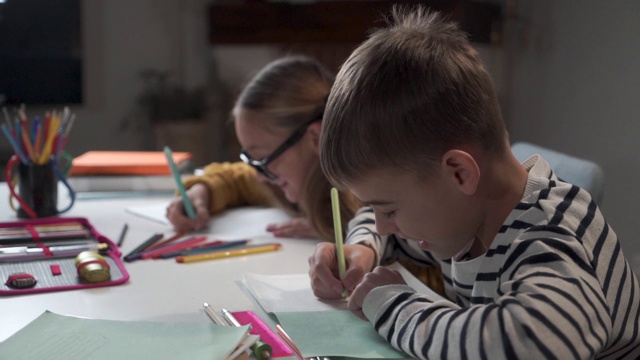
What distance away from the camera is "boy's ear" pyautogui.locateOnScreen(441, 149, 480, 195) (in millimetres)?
756

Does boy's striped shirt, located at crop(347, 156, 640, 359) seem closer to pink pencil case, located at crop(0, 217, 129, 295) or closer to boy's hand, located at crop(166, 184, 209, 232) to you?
pink pencil case, located at crop(0, 217, 129, 295)

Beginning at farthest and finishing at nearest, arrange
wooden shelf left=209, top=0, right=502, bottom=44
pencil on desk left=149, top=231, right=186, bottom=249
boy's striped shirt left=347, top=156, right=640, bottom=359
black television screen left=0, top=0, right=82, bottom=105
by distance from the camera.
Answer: wooden shelf left=209, top=0, right=502, bottom=44
black television screen left=0, top=0, right=82, bottom=105
pencil on desk left=149, top=231, right=186, bottom=249
boy's striped shirt left=347, top=156, right=640, bottom=359

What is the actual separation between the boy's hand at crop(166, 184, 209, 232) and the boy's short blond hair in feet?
1.92

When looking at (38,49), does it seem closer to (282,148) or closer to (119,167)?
(119,167)

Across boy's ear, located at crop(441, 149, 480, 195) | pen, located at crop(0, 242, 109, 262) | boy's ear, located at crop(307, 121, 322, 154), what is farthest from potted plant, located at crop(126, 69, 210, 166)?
boy's ear, located at crop(441, 149, 480, 195)

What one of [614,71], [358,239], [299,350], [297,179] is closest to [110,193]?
[297,179]

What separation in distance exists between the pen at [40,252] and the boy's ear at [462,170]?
23.9 inches

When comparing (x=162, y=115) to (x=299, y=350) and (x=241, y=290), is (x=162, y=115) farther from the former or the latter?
(x=299, y=350)

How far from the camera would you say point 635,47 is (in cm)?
209

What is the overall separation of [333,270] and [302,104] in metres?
0.42

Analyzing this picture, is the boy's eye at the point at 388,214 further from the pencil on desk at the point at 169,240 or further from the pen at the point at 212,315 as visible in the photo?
the pencil on desk at the point at 169,240

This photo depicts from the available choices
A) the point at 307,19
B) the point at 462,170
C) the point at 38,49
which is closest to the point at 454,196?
the point at 462,170

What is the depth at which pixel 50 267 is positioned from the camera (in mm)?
1062

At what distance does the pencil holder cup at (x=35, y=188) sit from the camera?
55.1 inches
